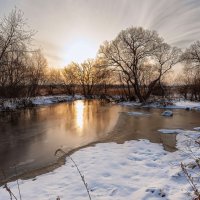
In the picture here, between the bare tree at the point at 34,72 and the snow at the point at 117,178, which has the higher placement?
the bare tree at the point at 34,72

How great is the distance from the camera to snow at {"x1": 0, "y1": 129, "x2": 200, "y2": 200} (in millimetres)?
4805

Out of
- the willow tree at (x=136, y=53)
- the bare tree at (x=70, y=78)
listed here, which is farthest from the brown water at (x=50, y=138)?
the bare tree at (x=70, y=78)

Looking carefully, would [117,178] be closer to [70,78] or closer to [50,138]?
[50,138]

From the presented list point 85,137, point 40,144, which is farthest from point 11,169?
point 85,137

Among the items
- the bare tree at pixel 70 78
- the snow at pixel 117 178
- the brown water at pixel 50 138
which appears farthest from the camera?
the bare tree at pixel 70 78

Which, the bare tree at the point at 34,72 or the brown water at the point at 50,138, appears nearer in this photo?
the brown water at the point at 50,138

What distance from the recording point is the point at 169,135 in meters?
11.8

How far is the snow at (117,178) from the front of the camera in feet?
15.8

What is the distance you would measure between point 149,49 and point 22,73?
1658cm

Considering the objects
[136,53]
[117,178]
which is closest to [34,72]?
[136,53]

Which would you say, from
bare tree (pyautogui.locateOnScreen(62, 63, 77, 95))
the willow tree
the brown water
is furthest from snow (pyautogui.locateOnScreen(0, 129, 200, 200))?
bare tree (pyautogui.locateOnScreen(62, 63, 77, 95))

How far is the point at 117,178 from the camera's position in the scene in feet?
19.4

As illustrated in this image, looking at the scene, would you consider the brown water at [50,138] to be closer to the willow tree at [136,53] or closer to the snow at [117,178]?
the snow at [117,178]

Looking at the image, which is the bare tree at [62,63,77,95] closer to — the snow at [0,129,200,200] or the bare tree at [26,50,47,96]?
the bare tree at [26,50,47,96]
